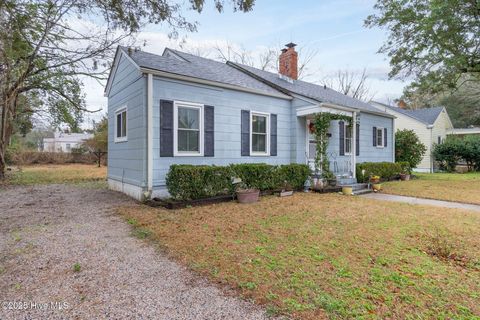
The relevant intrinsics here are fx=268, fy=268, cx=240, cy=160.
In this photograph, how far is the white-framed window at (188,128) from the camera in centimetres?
736

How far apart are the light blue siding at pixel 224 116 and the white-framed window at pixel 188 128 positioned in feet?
0.56

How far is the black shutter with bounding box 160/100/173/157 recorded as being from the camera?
7.09 m

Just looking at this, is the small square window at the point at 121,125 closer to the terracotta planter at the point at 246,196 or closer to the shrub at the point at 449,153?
the terracotta planter at the point at 246,196

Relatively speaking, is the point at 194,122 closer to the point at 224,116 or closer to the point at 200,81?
the point at 224,116

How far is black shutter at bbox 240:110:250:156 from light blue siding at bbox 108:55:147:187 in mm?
3143

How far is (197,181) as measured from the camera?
6.77 m

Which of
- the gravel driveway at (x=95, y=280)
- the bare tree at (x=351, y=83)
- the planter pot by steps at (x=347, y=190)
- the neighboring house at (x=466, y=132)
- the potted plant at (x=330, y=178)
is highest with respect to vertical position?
the bare tree at (x=351, y=83)

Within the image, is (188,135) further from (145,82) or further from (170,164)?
(145,82)

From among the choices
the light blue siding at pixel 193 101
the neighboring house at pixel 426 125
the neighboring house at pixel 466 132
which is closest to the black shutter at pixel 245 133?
the light blue siding at pixel 193 101

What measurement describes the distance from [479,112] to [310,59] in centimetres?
1868

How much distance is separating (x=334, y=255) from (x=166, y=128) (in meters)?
5.26

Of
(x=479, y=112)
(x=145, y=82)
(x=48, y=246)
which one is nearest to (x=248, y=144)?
(x=145, y=82)

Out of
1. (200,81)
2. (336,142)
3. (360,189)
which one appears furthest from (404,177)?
(200,81)

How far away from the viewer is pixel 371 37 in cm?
1562
